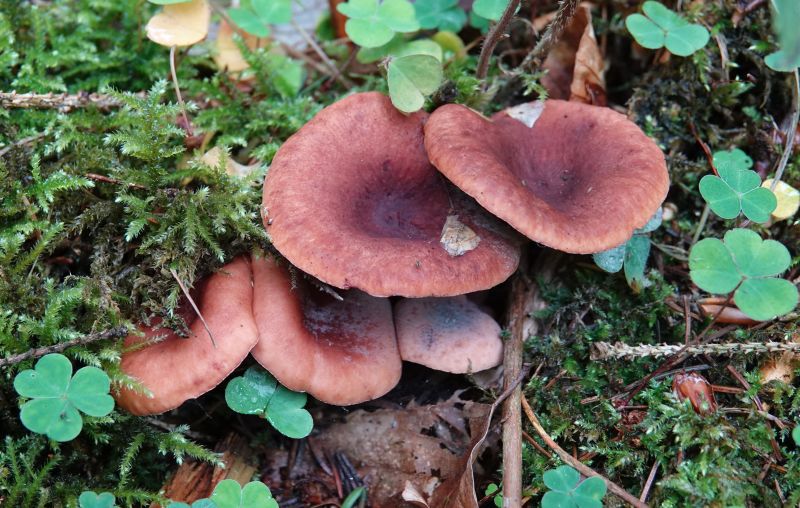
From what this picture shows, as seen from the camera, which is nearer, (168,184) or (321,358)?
(321,358)

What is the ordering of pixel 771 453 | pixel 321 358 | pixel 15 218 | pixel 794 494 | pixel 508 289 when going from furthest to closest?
1. pixel 508 289
2. pixel 15 218
3. pixel 321 358
4. pixel 771 453
5. pixel 794 494

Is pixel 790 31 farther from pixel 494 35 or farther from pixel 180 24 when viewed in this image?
pixel 180 24

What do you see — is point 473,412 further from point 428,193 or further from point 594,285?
point 428,193

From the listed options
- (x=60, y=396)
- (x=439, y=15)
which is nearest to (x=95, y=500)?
(x=60, y=396)

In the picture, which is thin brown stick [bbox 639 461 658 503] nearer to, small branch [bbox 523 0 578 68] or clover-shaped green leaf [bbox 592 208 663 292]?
clover-shaped green leaf [bbox 592 208 663 292]

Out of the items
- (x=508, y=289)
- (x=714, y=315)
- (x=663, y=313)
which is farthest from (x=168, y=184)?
(x=714, y=315)

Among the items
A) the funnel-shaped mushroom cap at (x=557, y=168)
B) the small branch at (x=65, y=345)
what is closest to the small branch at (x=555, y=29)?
the funnel-shaped mushroom cap at (x=557, y=168)

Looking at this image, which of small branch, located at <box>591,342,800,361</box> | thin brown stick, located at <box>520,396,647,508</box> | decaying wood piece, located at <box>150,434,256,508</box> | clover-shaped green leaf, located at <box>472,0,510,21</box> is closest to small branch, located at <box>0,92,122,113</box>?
decaying wood piece, located at <box>150,434,256,508</box>
